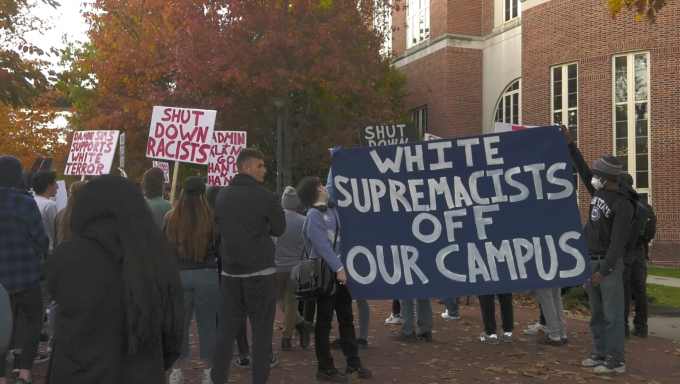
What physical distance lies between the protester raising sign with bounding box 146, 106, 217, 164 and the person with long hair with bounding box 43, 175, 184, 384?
9.33m

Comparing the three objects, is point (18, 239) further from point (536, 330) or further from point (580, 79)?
point (580, 79)

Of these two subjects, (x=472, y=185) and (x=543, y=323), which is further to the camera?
(x=543, y=323)

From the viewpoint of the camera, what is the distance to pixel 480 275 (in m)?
7.13

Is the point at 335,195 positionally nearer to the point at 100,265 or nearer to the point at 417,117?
the point at 100,265

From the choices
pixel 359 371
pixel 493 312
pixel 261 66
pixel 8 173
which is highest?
pixel 261 66

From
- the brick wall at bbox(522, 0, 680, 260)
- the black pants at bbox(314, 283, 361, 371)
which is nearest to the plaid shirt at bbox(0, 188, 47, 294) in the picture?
the black pants at bbox(314, 283, 361, 371)

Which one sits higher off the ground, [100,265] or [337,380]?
[100,265]

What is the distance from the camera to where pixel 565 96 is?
25.5 metres

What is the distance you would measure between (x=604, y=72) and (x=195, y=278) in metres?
20.5

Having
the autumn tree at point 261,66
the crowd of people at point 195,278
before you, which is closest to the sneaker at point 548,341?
the crowd of people at point 195,278

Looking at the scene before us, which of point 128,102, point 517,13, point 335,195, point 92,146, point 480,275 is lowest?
point 480,275

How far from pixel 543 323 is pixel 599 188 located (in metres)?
2.71

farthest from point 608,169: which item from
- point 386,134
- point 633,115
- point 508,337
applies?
point 633,115

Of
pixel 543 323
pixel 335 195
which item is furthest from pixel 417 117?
pixel 335 195
